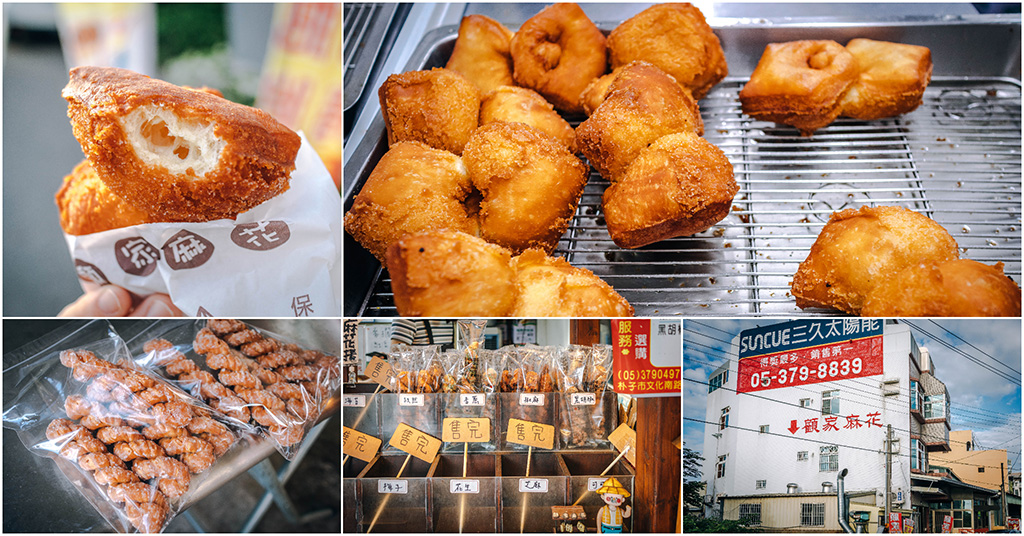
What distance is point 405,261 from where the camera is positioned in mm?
1220

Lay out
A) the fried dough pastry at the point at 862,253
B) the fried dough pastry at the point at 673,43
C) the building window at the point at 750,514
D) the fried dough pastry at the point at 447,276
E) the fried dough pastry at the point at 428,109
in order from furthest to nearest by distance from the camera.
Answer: the fried dough pastry at the point at 673,43
the fried dough pastry at the point at 428,109
the building window at the point at 750,514
the fried dough pastry at the point at 862,253
the fried dough pastry at the point at 447,276

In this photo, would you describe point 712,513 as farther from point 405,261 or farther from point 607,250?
point 405,261

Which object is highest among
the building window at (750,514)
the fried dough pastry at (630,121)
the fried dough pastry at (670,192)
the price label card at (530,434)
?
the fried dough pastry at (630,121)

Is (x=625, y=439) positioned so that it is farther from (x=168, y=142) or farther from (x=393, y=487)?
(x=168, y=142)

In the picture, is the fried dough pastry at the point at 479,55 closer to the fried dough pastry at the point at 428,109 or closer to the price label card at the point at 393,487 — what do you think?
the fried dough pastry at the point at 428,109

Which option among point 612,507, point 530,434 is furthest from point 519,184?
point 612,507

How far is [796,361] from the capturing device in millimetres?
1444

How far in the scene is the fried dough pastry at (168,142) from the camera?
1.24 metres

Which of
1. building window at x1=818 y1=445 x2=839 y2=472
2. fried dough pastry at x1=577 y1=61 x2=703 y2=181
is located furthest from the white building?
fried dough pastry at x1=577 y1=61 x2=703 y2=181

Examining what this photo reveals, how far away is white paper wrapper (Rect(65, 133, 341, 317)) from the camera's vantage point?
4.73 ft

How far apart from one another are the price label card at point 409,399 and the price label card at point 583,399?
41 centimetres

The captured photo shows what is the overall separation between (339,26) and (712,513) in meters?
1.69

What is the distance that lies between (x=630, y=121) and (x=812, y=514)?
1.15 metres

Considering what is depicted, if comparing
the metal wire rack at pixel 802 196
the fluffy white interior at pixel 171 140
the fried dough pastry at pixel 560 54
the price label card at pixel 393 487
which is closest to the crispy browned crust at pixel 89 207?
the fluffy white interior at pixel 171 140
